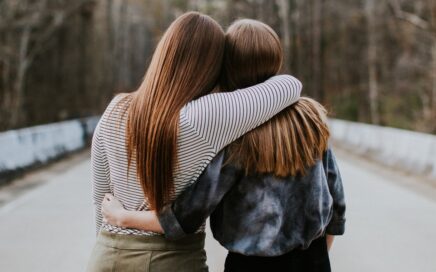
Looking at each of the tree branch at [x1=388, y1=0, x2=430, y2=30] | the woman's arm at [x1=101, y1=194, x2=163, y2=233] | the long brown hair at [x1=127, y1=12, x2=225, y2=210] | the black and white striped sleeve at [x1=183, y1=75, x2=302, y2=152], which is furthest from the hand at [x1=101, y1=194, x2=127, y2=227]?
the tree branch at [x1=388, y1=0, x2=430, y2=30]

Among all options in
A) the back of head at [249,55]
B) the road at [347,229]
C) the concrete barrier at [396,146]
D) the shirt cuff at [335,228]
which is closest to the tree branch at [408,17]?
the concrete barrier at [396,146]

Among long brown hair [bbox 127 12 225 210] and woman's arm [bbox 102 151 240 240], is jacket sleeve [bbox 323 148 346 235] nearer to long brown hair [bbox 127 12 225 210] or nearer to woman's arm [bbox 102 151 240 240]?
woman's arm [bbox 102 151 240 240]

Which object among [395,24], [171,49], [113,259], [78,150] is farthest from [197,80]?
[395,24]

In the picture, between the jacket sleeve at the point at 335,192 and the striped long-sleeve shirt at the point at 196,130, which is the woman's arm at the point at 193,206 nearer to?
the striped long-sleeve shirt at the point at 196,130

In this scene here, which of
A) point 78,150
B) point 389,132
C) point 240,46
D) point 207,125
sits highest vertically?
point 240,46

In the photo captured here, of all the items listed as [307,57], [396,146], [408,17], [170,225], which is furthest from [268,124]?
[307,57]

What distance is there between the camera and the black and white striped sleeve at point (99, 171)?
213 cm

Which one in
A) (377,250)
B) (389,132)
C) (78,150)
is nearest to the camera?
(377,250)

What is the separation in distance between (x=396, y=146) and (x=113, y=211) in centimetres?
1324

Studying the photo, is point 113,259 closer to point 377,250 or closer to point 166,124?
point 166,124

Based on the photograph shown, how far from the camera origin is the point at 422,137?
41.8ft

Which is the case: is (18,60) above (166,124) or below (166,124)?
below

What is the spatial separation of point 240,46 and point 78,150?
17891mm

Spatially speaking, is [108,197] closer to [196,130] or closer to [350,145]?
[196,130]
